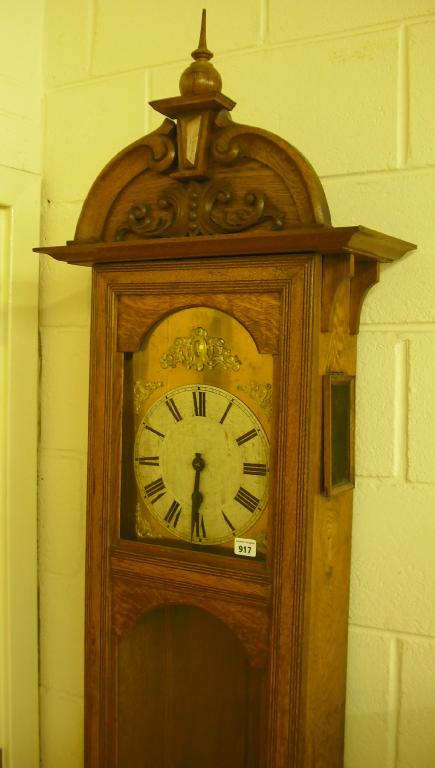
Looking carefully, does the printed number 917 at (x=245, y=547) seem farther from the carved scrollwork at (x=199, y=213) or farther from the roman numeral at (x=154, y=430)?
the carved scrollwork at (x=199, y=213)

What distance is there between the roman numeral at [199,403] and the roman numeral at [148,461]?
0.35 feet

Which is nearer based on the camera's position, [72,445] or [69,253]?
[69,253]

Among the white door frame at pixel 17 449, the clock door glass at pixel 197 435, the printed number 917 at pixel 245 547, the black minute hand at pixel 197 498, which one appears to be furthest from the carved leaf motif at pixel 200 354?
the white door frame at pixel 17 449

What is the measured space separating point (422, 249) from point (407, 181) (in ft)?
0.36

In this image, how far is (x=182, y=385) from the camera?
49.0 inches

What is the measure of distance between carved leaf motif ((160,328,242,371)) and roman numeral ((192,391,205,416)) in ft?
0.13

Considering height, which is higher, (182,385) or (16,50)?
(16,50)

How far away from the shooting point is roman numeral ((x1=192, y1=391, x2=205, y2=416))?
1225 millimetres

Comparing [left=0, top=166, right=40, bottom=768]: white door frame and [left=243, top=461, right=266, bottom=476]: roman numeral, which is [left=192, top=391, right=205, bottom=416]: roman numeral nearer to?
[left=243, top=461, right=266, bottom=476]: roman numeral

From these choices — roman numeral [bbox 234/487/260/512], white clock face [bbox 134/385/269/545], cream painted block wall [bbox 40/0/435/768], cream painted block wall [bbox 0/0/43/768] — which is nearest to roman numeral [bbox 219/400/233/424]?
white clock face [bbox 134/385/269/545]

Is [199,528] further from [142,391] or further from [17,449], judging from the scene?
[17,449]

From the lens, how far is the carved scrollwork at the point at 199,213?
3.75ft

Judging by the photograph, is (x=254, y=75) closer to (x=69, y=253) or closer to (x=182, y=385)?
(x=69, y=253)

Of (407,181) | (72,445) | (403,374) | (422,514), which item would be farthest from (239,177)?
(72,445)
